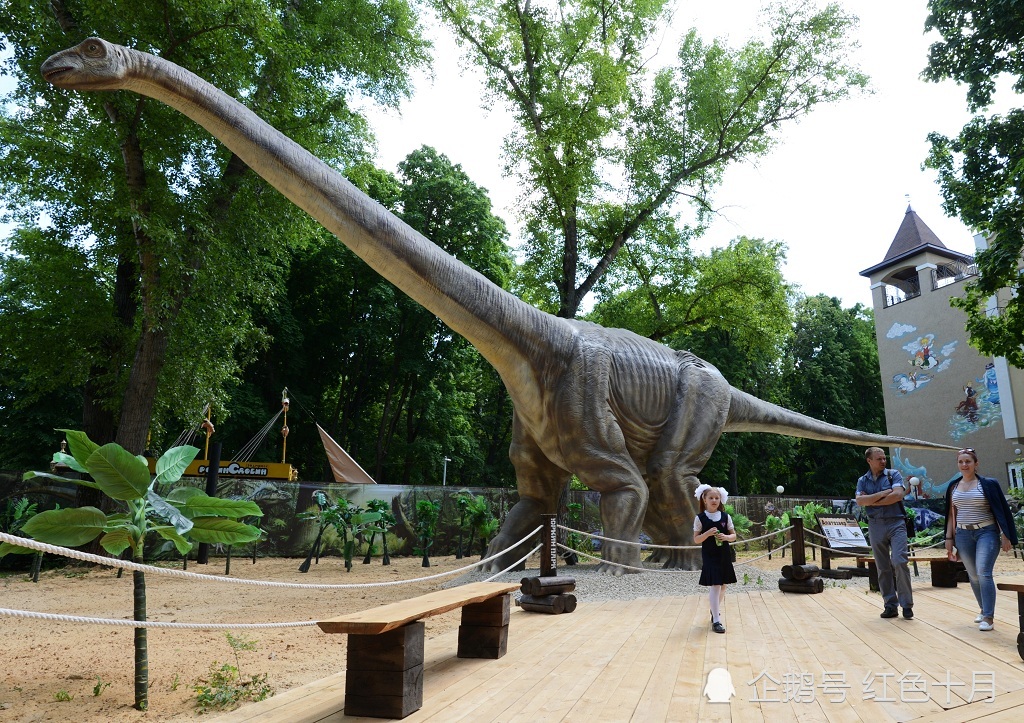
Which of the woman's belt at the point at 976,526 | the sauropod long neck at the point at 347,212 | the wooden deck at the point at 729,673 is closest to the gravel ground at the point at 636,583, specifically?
the wooden deck at the point at 729,673

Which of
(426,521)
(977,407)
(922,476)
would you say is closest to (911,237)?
(977,407)

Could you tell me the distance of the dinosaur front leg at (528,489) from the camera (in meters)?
8.55

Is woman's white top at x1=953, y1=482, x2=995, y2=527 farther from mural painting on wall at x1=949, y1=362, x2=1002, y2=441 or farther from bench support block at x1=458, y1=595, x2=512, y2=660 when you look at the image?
mural painting on wall at x1=949, y1=362, x2=1002, y2=441

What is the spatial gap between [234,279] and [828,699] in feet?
34.0

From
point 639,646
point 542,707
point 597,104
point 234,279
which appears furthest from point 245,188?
point 542,707

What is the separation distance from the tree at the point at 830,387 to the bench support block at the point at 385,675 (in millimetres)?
30804

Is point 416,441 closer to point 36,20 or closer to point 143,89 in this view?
point 36,20

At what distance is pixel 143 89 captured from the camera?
488 cm

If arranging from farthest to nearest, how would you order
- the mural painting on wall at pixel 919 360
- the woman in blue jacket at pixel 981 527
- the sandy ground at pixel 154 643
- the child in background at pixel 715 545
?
1. the mural painting on wall at pixel 919 360
2. the child in background at pixel 715 545
3. the woman in blue jacket at pixel 981 527
4. the sandy ground at pixel 154 643

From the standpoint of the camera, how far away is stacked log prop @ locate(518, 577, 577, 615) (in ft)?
19.9

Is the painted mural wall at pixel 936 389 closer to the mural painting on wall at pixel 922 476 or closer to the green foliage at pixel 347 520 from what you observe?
the mural painting on wall at pixel 922 476

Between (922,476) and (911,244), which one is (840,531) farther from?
(911,244)

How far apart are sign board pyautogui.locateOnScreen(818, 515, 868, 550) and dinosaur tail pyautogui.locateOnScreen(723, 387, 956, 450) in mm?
1203

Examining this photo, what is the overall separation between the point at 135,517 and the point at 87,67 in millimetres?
2728
